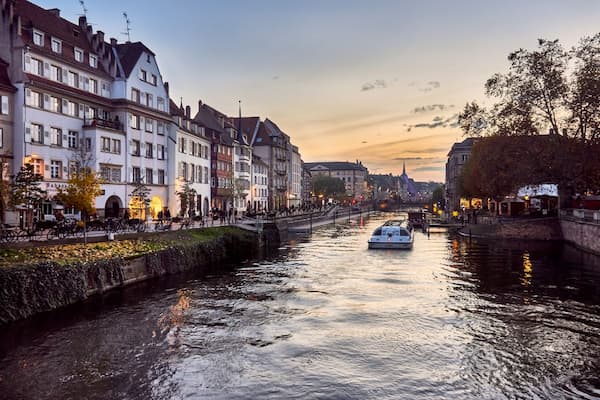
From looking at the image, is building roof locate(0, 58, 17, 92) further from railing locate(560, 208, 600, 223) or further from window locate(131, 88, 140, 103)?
railing locate(560, 208, 600, 223)

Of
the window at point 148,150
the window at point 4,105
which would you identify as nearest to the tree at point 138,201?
the window at point 148,150

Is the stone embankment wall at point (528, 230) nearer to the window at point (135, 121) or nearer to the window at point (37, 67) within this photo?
the window at point (135, 121)

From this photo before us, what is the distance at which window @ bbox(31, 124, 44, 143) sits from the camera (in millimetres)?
40156

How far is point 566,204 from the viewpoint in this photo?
5831 cm

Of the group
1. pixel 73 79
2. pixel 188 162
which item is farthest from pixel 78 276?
pixel 188 162

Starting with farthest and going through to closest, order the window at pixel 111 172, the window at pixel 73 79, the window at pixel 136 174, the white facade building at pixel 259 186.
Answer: the white facade building at pixel 259 186
the window at pixel 136 174
the window at pixel 111 172
the window at pixel 73 79

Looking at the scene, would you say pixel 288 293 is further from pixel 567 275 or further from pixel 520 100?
pixel 520 100

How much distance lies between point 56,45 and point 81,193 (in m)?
18.6

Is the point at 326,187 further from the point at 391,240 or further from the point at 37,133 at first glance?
the point at 37,133

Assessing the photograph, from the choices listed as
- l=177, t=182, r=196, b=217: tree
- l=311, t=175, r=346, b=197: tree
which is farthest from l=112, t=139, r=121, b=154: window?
l=311, t=175, r=346, b=197: tree

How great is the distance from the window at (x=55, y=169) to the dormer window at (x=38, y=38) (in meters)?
9.83

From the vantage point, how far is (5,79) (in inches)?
1528

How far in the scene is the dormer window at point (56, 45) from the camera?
43625 mm

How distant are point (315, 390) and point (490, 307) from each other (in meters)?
12.8
